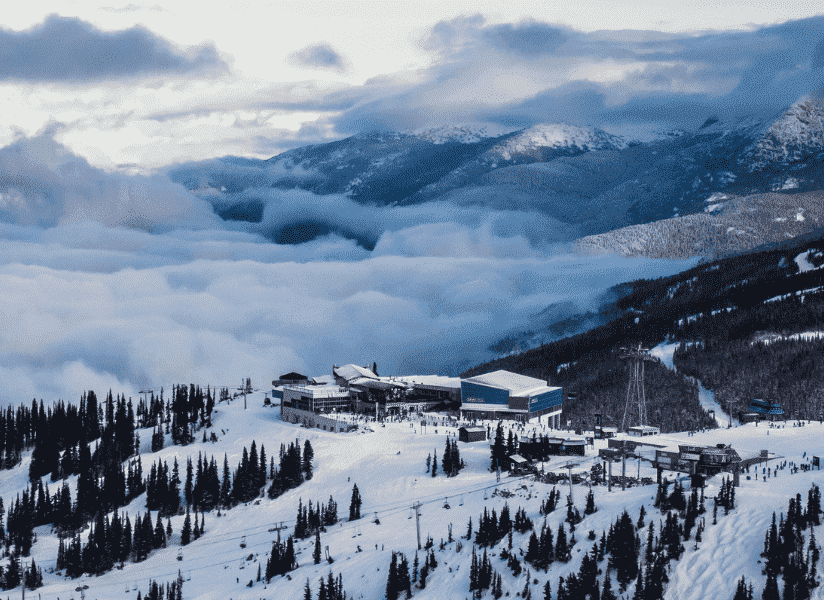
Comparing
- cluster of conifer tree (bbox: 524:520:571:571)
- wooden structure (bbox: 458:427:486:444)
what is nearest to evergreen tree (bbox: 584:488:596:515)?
cluster of conifer tree (bbox: 524:520:571:571)

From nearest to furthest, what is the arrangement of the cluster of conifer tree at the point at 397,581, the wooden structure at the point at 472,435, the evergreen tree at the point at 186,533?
the cluster of conifer tree at the point at 397,581
the evergreen tree at the point at 186,533
the wooden structure at the point at 472,435

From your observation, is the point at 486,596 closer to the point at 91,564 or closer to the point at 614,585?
the point at 614,585

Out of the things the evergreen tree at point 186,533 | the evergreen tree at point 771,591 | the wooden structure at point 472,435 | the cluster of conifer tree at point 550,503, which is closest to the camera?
the evergreen tree at point 771,591

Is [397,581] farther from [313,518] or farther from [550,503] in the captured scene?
[313,518]

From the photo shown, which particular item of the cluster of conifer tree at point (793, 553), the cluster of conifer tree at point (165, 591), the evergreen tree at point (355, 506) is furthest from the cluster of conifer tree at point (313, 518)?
the cluster of conifer tree at point (793, 553)

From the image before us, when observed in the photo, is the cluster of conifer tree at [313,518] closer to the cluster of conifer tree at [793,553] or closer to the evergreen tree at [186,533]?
the evergreen tree at [186,533]

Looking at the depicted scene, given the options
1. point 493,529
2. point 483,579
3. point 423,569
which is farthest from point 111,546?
point 483,579

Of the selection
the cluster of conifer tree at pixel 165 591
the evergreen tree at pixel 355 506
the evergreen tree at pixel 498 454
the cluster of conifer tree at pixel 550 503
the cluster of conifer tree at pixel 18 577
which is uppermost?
the evergreen tree at pixel 498 454
